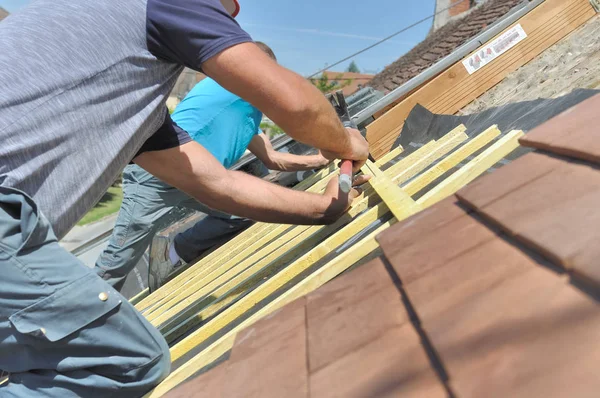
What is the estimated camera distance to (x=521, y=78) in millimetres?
A: 4098

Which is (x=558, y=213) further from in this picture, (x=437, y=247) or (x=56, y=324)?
(x=56, y=324)

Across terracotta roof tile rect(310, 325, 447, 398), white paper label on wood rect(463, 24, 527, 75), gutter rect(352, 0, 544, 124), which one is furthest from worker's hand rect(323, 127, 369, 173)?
white paper label on wood rect(463, 24, 527, 75)

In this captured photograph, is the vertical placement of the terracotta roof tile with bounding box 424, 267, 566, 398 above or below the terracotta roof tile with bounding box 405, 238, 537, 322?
below

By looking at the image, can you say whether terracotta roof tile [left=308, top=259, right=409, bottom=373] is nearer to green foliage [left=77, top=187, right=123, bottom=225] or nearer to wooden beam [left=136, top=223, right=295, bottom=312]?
wooden beam [left=136, top=223, right=295, bottom=312]

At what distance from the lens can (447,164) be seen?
224cm

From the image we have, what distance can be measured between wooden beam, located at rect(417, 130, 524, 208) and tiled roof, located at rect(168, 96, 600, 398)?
22cm

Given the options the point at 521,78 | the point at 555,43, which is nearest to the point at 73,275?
the point at 521,78

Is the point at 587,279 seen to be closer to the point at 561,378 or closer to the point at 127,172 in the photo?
the point at 561,378

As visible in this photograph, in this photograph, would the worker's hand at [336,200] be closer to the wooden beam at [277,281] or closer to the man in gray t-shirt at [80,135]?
the wooden beam at [277,281]

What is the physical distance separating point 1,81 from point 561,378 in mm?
1602

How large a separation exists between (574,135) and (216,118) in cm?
256

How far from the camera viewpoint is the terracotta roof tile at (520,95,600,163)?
113 cm

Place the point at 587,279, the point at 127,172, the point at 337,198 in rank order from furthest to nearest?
1. the point at 127,172
2. the point at 337,198
3. the point at 587,279

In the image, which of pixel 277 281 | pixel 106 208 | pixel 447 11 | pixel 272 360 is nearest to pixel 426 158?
pixel 277 281
